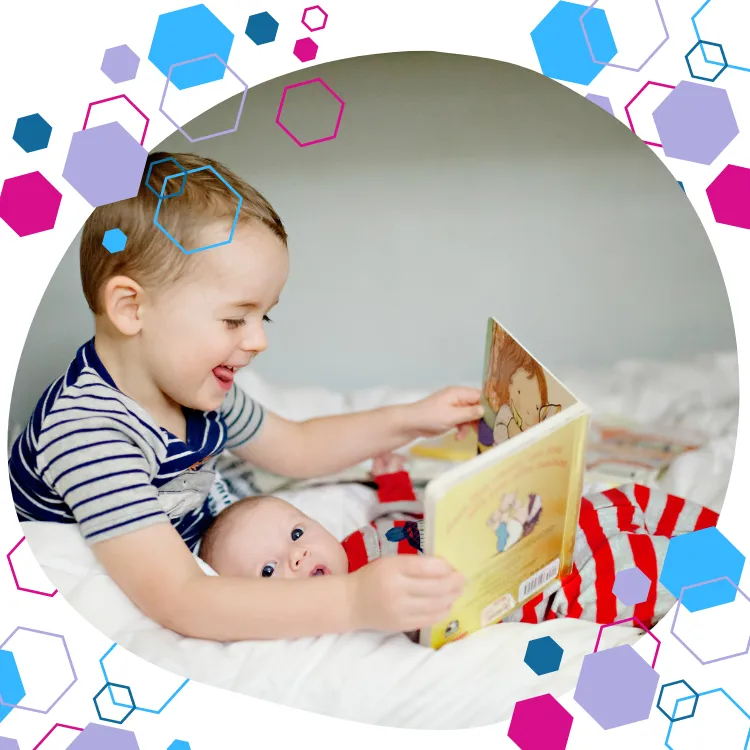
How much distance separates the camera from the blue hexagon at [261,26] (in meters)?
0.64

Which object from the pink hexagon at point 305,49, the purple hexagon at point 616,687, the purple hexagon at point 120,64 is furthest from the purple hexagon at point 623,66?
the purple hexagon at point 616,687

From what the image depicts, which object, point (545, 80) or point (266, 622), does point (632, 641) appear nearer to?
point (266, 622)

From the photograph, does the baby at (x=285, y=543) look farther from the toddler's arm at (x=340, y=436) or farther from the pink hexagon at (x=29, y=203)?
the pink hexagon at (x=29, y=203)

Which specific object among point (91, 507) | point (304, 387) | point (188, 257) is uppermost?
point (188, 257)

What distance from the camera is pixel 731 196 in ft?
2.13

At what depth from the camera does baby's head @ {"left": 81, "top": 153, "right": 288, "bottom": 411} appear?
2.28ft

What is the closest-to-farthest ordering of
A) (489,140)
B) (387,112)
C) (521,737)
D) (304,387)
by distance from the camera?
1. (521,737)
2. (387,112)
3. (489,140)
4. (304,387)

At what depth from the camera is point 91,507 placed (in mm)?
761

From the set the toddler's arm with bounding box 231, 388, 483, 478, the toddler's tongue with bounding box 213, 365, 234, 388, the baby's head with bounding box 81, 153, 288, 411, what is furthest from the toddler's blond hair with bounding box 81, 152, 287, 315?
the toddler's arm with bounding box 231, 388, 483, 478

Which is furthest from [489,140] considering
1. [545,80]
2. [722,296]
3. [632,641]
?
[632,641]

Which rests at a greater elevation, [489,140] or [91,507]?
[489,140]

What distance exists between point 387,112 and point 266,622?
560 mm

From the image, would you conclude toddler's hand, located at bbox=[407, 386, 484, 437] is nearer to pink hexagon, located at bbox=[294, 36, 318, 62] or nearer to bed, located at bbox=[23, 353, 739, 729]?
bed, located at bbox=[23, 353, 739, 729]

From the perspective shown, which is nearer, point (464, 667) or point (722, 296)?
point (464, 667)
